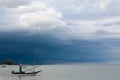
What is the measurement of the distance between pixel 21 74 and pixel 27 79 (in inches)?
409

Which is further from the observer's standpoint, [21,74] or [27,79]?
[21,74]

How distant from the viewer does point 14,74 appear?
83.7m

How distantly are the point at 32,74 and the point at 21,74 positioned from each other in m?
3.85

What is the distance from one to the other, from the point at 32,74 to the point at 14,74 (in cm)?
430

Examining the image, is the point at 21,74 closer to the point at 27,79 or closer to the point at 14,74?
the point at 14,74

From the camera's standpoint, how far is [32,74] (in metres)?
84.2

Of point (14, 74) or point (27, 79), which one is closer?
point (27, 79)

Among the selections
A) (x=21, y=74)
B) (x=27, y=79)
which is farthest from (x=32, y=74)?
(x=27, y=79)

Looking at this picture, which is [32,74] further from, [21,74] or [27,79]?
[27,79]

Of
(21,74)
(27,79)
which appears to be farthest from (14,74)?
(27,79)

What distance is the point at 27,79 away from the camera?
71.0 m

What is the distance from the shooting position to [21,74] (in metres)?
81.1

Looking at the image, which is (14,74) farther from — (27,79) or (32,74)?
(27,79)

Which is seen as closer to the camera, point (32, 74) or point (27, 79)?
point (27, 79)
